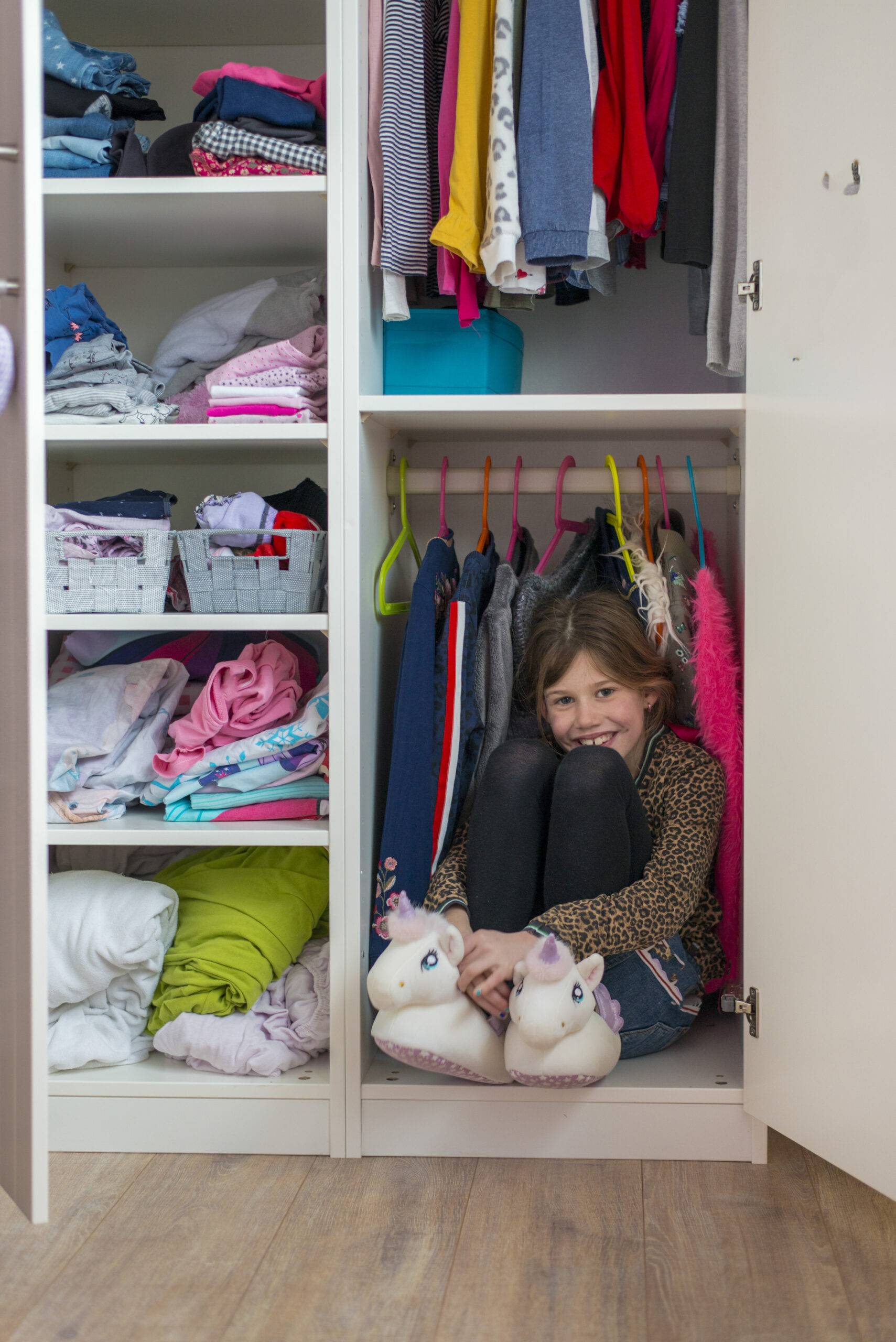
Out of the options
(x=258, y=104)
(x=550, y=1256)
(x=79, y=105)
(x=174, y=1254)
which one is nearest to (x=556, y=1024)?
(x=550, y=1256)

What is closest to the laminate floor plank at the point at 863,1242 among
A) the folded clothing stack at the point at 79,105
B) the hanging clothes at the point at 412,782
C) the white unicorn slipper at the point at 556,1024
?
the white unicorn slipper at the point at 556,1024

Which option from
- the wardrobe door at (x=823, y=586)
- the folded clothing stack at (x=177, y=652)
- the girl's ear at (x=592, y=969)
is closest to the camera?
the wardrobe door at (x=823, y=586)

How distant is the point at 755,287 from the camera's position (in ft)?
5.04

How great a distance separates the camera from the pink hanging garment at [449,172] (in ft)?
5.43

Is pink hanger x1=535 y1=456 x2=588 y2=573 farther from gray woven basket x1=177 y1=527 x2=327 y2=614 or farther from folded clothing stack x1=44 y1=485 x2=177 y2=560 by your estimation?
folded clothing stack x1=44 y1=485 x2=177 y2=560

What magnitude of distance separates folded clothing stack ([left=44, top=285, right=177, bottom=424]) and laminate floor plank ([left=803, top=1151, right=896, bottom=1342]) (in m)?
1.47

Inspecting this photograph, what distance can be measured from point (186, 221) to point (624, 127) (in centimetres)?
69

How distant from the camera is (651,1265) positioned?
1.31 metres

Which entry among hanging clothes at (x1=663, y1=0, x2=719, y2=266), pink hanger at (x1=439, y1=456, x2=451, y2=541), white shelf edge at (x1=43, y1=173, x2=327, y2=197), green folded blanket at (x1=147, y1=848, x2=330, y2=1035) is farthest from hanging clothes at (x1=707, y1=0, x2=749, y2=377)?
green folded blanket at (x1=147, y1=848, x2=330, y2=1035)

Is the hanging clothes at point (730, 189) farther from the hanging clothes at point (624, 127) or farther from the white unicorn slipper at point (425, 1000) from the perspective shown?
the white unicorn slipper at point (425, 1000)

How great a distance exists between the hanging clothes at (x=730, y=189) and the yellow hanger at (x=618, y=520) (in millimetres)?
214

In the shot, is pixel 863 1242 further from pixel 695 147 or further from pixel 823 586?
pixel 695 147

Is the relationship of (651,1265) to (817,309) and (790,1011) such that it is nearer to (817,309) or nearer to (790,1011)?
(790,1011)

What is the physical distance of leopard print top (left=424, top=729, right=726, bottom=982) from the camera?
1.52m
